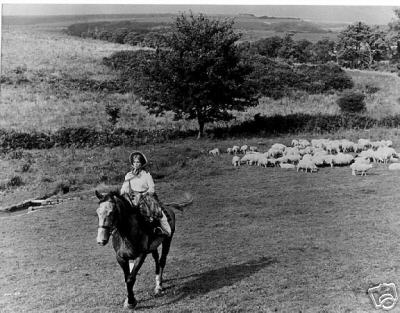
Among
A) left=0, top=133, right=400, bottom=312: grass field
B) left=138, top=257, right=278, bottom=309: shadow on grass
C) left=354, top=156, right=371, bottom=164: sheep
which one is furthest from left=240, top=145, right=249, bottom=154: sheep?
left=138, top=257, right=278, bottom=309: shadow on grass

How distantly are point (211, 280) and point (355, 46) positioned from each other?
14679 mm

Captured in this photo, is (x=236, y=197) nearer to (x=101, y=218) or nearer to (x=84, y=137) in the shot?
(x=84, y=137)

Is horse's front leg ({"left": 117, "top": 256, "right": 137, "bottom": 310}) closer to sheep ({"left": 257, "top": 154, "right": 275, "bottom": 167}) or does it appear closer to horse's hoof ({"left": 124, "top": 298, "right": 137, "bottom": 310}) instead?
horse's hoof ({"left": 124, "top": 298, "right": 137, "bottom": 310})

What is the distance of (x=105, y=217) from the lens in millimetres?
7074

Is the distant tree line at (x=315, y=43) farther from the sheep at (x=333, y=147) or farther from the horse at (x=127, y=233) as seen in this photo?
the horse at (x=127, y=233)

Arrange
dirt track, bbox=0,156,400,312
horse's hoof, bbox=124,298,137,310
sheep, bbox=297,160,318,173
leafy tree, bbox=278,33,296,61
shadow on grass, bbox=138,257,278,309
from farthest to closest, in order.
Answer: leafy tree, bbox=278,33,296,61 < sheep, bbox=297,160,318,173 < shadow on grass, bbox=138,257,278,309 < dirt track, bbox=0,156,400,312 < horse's hoof, bbox=124,298,137,310

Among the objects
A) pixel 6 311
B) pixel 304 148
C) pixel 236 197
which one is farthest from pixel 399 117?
pixel 6 311

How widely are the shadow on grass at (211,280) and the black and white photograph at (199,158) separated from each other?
5 cm

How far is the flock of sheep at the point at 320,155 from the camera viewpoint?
1584cm

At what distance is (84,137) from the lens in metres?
15.3

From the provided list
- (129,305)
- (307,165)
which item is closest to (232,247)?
(129,305)

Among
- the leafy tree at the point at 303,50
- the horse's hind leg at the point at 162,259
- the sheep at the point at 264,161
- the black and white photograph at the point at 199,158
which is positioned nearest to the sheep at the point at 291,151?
the black and white photograph at the point at 199,158

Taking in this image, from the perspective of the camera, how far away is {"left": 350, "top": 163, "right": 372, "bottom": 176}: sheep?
1504cm

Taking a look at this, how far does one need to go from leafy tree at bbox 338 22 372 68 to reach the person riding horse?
372 inches
